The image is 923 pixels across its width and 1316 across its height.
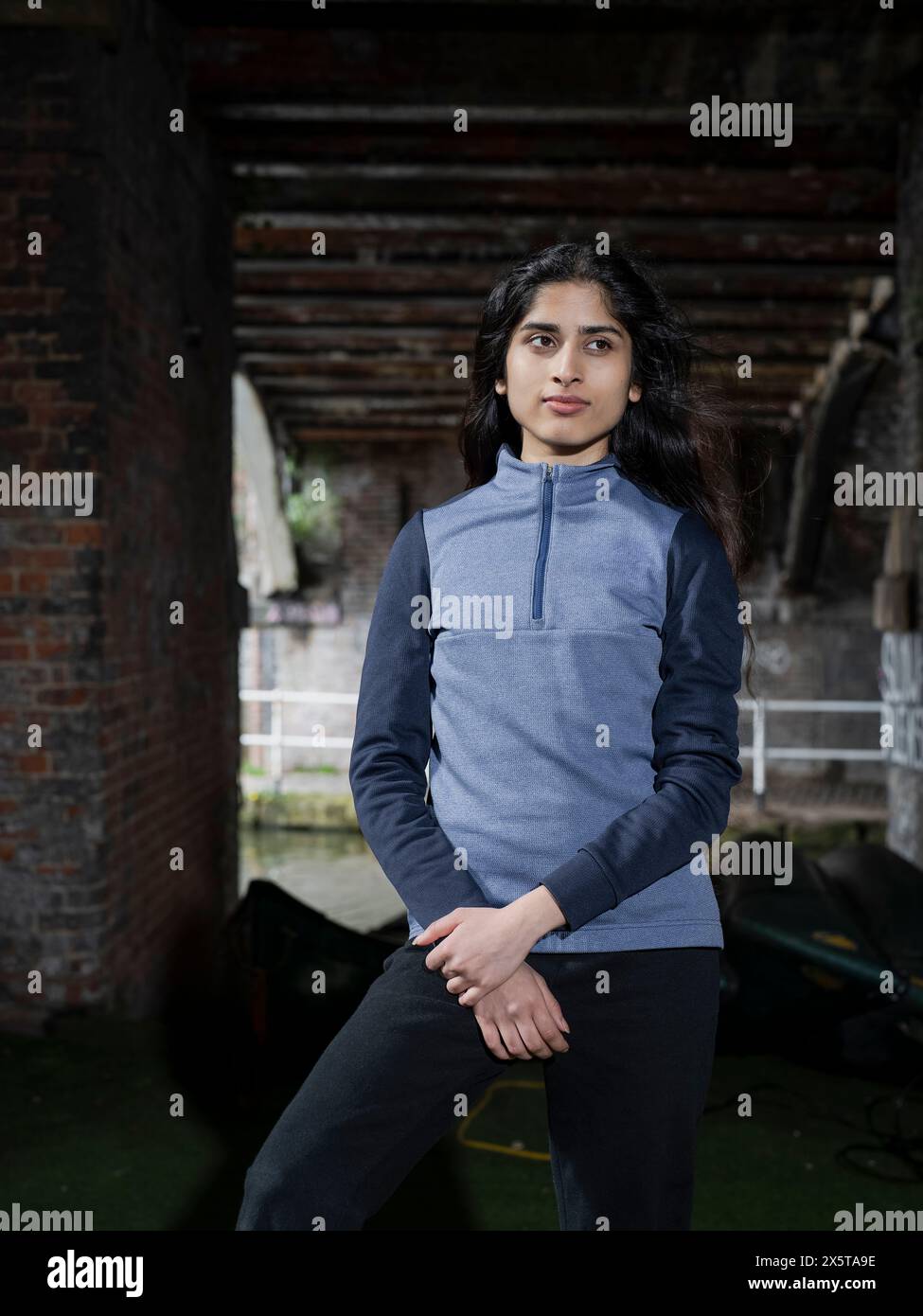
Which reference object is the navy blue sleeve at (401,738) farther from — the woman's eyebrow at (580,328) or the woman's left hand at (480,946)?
the woman's eyebrow at (580,328)

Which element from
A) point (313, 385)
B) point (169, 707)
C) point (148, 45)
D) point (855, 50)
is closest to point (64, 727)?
point (169, 707)

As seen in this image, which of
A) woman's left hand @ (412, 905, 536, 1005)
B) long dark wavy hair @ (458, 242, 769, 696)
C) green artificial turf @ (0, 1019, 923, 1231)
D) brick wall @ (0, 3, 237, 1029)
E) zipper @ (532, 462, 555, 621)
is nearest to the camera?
woman's left hand @ (412, 905, 536, 1005)

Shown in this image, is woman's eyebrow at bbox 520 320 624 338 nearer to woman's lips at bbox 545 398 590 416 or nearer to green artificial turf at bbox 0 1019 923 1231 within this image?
woman's lips at bbox 545 398 590 416

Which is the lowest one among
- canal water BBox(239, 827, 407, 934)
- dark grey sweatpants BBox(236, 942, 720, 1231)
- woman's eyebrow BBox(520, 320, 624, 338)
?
canal water BBox(239, 827, 407, 934)

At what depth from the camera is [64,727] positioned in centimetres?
405

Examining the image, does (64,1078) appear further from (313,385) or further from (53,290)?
(313,385)

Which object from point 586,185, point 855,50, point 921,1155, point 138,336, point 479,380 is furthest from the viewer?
point 586,185

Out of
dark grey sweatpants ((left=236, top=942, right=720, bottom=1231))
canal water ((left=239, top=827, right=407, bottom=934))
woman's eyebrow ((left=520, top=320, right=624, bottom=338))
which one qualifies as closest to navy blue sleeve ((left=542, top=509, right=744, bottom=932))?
dark grey sweatpants ((left=236, top=942, right=720, bottom=1231))

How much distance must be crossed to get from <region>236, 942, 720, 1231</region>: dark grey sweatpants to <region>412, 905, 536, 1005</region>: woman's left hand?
2.8 inches

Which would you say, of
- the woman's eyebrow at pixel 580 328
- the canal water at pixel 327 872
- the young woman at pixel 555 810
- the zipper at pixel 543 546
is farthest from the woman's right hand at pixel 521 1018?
the canal water at pixel 327 872

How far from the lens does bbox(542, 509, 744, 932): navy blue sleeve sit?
54.2 inches

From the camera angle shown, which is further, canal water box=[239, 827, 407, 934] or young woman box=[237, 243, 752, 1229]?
canal water box=[239, 827, 407, 934]

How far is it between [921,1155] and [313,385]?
9.95 m

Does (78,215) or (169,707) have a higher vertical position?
(78,215)
